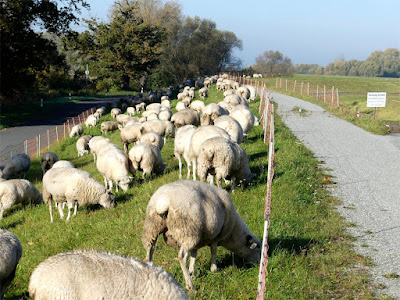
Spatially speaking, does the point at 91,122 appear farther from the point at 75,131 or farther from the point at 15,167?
the point at 15,167

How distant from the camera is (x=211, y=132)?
11.6 metres

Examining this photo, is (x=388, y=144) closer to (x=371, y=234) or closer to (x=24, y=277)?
(x=371, y=234)

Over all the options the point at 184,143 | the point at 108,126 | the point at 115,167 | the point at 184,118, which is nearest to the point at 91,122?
the point at 108,126

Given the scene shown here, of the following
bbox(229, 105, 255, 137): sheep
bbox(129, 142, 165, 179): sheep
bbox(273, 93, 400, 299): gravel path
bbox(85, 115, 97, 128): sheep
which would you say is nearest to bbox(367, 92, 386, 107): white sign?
bbox(273, 93, 400, 299): gravel path

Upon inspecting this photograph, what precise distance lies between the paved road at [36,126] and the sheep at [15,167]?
711cm

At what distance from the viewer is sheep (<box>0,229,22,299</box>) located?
604 centimetres

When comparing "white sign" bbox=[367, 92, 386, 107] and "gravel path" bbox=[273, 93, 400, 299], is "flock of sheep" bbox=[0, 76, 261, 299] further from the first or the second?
A: "white sign" bbox=[367, 92, 386, 107]

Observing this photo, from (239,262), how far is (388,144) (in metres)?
13.5

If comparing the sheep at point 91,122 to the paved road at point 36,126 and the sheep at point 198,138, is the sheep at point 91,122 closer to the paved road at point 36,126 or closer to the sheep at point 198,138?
the paved road at point 36,126

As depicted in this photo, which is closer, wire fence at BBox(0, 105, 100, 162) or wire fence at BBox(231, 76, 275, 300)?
wire fence at BBox(231, 76, 275, 300)

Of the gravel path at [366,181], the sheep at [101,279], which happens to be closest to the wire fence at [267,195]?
the sheep at [101,279]

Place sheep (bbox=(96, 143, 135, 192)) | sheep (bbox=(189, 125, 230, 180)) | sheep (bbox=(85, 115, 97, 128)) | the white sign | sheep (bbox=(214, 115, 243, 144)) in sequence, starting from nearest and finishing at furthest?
1. sheep (bbox=(189, 125, 230, 180))
2. sheep (bbox=(96, 143, 135, 192))
3. sheep (bbox=(214, 115, 243, 144))
4. the white sign
5. sheep (bbox=(85, 115, 97, 128))

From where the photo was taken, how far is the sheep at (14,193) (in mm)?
12453

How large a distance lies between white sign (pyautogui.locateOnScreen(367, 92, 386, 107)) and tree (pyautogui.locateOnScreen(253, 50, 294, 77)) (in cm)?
7205
